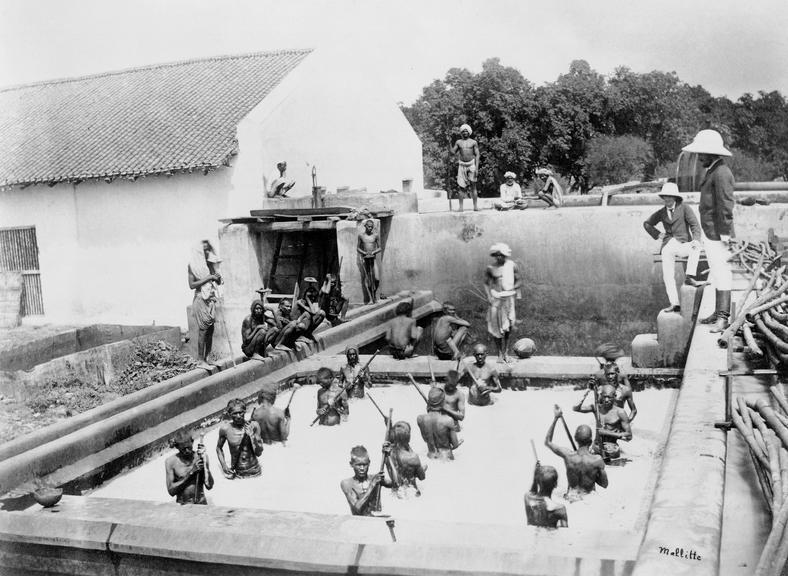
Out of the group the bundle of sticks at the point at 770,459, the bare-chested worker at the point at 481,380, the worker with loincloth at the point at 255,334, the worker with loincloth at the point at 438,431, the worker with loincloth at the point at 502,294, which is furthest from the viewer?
the worker with loincloth at the point at 502,294

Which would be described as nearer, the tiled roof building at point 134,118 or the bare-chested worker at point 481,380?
the bare-chested worker at point 481,380

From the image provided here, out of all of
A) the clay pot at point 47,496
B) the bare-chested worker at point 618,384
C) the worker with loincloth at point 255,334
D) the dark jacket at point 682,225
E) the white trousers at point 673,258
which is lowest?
the clay pot at point 47,496

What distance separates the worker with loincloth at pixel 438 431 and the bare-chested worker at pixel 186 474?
2.44 metres

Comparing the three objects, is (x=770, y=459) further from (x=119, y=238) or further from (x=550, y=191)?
(x=119, y=238)

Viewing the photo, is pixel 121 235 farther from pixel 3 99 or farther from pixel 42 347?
pixel 3 99

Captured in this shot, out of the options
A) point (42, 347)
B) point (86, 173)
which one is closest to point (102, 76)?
point (86, 173)

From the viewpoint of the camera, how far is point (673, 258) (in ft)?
35.8

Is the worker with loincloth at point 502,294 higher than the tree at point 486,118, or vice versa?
the tree at point 486,118

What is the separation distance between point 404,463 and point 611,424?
2216 mm

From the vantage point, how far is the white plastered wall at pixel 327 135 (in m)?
20.4

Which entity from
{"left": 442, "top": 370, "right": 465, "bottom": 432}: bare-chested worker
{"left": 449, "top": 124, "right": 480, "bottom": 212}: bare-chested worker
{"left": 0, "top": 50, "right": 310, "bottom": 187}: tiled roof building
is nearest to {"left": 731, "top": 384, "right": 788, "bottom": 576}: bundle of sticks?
{"left": 442, "top": 370, "right": 465, "bottom": 432}: bare-chested worker

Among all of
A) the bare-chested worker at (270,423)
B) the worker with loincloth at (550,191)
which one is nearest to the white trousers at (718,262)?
the bare-chested worker at (270,423)

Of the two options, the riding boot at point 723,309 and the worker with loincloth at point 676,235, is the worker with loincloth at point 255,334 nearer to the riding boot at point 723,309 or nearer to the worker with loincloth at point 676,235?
the worker with loincloth at point 676,235

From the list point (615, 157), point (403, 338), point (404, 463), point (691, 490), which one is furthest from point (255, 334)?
point (615, 157)
